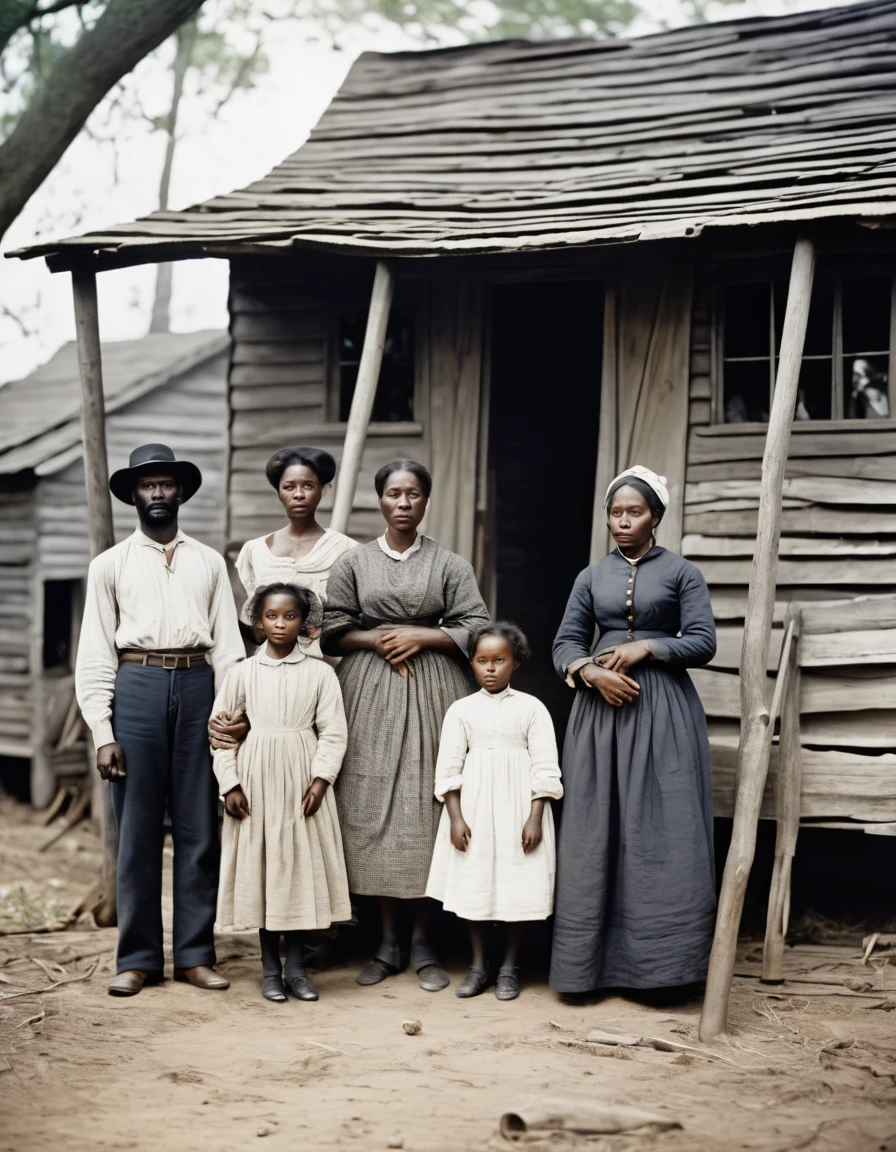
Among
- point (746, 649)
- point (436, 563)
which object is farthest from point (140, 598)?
point (746, 649)

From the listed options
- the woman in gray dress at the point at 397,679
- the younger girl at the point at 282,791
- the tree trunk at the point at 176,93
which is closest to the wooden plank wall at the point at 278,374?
the woman in gray dress at the point at 397,679

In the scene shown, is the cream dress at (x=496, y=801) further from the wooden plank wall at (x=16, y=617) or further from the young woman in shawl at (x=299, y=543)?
the wooden plank wall at (x=16, y=617)

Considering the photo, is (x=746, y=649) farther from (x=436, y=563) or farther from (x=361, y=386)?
(x=361, y=386)

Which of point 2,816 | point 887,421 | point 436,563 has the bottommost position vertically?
point 2,816

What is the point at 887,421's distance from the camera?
6.15m

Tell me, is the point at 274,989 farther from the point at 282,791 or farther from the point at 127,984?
the point at 282,791

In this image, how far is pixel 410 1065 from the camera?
4188mm

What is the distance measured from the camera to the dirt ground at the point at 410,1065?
3.55 meters

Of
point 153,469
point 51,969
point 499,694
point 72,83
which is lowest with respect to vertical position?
point 51,969

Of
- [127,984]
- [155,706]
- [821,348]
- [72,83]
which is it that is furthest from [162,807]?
[72,83]

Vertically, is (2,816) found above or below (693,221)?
below

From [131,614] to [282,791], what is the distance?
0.99 m

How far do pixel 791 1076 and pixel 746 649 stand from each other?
1.77 m

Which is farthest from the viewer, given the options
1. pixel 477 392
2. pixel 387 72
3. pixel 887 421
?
pixel 387 72
